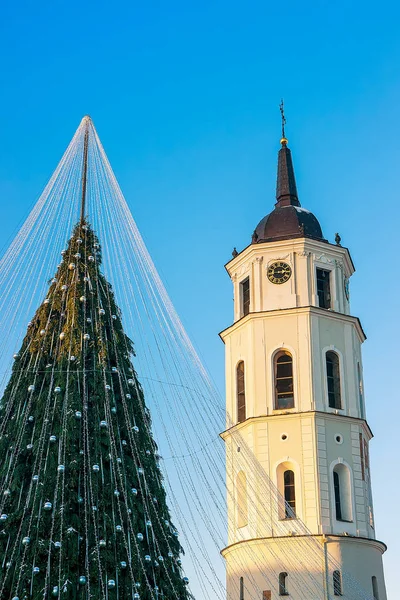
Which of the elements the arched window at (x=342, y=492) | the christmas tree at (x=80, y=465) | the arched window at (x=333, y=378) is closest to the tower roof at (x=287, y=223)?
the arched window at (x=333, y=378)

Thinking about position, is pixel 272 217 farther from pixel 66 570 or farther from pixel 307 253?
pixel 66 570

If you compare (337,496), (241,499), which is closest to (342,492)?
(337,496)

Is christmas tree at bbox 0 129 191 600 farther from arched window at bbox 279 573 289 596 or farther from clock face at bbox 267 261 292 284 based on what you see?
clock face at bbox 267 261 292 284

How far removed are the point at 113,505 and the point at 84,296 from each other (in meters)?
4.48

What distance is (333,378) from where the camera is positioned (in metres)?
37.1

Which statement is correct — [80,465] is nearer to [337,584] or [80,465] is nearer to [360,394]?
[337,584]

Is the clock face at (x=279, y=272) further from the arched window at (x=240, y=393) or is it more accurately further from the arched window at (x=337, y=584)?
the arched window at (x=337, y=584)

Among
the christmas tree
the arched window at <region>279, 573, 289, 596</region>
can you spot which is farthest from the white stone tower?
the christmas tree

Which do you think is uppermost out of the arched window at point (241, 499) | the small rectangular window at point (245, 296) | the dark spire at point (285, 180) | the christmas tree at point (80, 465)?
the dark spire at point (285, 180)

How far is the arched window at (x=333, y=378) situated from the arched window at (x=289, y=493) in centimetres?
331

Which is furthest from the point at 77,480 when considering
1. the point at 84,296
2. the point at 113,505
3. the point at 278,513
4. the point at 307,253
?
the point at 307,253

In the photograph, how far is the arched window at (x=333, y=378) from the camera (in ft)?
120

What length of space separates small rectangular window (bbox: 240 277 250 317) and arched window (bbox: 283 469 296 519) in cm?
742

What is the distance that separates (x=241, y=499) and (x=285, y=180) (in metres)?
15.7
